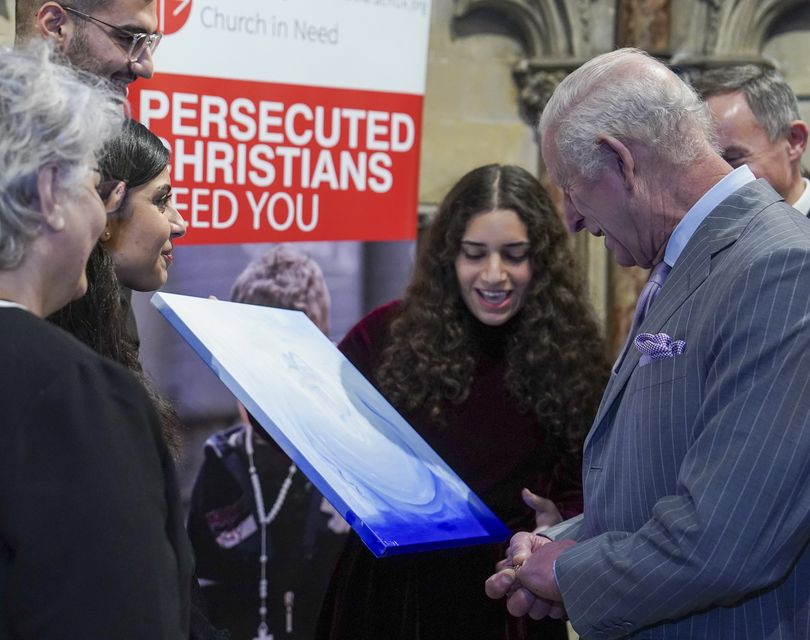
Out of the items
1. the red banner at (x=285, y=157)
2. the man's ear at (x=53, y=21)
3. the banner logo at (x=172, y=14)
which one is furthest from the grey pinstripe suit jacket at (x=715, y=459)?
the banner logo at (x=172, y=14)

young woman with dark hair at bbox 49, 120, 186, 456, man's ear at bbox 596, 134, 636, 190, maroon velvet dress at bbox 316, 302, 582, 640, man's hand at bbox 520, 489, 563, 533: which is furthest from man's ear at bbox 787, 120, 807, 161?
young woman with dark hair at bbox 49, 120, 186, 456

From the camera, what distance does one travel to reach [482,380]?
9.91ft

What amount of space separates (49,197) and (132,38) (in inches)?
57.0

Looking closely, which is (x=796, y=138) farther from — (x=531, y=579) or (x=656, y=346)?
(x=531, y=579)

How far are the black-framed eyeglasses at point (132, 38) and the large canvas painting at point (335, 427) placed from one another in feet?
2.19

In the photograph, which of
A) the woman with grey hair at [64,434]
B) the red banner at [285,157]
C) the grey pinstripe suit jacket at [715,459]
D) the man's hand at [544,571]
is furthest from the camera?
the red banner at [285,157]

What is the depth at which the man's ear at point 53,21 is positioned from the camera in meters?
2.61

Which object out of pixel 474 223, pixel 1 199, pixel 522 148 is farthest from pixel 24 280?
pixel 522 148

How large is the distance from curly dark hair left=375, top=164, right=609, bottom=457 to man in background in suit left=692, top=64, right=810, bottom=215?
26.0 inches

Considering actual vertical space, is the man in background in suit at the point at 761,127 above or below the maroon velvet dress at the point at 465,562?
above

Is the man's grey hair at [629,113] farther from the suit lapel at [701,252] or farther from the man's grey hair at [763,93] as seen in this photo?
the man's grey hair at [763,93]

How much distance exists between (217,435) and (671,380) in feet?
8.18

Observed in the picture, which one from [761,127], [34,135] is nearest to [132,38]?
[34,135]

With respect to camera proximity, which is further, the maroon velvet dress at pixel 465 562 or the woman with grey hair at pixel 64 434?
the maroon velvet dress at pixel 465 562
